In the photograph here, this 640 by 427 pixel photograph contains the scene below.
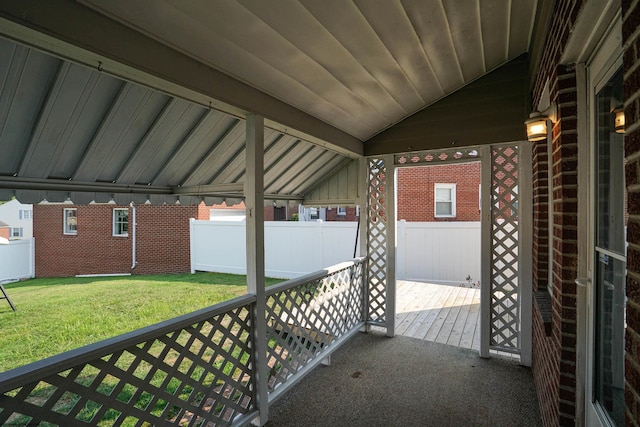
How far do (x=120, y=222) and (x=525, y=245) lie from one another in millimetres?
11737

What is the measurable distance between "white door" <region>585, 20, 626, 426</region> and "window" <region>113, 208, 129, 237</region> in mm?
12264

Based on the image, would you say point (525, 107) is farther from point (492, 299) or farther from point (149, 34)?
point (149, 34)

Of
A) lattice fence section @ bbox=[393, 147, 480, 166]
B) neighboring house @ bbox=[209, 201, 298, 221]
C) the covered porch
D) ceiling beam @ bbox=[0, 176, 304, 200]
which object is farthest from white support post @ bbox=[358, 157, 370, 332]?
neighboring house @ bbox=[209, 201, 298, 221]

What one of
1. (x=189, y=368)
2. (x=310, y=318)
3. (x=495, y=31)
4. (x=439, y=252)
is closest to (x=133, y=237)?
(x=310, y=318)

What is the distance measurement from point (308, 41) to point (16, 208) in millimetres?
24378

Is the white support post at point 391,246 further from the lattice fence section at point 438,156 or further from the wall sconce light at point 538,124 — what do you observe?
the wall sconce light at point 538,124

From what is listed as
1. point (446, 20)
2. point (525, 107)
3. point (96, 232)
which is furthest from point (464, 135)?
point (96, 232)

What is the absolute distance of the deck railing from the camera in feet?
5.15

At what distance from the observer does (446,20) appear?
2.36m

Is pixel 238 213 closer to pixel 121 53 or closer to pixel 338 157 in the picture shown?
pixel 338 157

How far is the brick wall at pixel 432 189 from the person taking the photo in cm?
1034

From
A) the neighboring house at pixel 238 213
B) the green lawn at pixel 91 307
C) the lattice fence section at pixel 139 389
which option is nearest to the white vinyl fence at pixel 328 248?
the green lawn at pixel 91 307

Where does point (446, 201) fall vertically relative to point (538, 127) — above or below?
below

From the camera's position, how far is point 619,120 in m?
1.27
